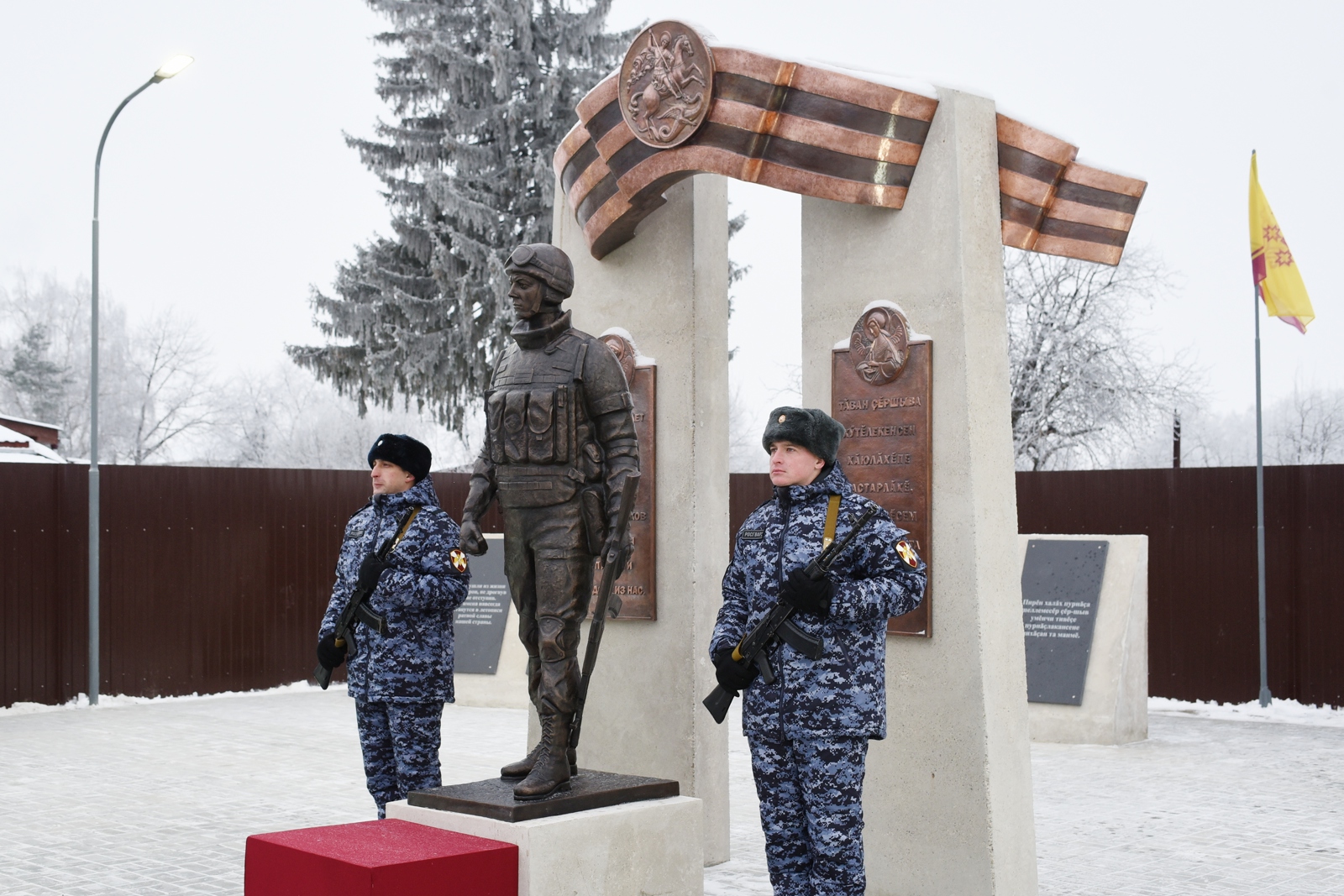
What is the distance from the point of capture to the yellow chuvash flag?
14.1m

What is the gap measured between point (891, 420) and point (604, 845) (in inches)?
94.4

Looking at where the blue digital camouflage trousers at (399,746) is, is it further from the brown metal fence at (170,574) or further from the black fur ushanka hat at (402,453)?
the brown metal fence at (170,574)

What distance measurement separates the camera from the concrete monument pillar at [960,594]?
610cm

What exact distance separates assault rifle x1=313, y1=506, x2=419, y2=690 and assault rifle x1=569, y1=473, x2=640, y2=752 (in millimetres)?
1178

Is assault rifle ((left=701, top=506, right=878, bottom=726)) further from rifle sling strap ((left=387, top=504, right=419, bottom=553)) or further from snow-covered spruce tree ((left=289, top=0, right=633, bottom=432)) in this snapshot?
snow-covered spruce tree ((left=289, top=0, right=633, bottom=432))

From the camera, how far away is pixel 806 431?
5.00m

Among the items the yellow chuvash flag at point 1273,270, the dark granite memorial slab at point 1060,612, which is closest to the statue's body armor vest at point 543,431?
the dark granite memorial slab at point 1060,612

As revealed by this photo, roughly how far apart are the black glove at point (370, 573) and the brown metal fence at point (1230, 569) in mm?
8385

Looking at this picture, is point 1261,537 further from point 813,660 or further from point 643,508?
point 813,660

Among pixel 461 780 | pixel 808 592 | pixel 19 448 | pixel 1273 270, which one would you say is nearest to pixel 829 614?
pixel 808 592

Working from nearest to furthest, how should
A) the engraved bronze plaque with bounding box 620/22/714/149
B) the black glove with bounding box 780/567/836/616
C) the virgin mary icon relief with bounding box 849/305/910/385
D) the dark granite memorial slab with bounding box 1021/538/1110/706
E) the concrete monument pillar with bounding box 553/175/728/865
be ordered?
1. the black glove with bounding box 780/567/836/616
2. the virgin mary icon relief with bounding box 849/305/910/385
3. the engraved bronze plaque with bounding box 620/22/714/149
4. the concrete monument pillar with bounding box 553/175/728/865
5. the dark granite memorial slab with bounding box 1021/538/1110/706

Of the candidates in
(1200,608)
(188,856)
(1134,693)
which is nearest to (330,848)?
(188,856)

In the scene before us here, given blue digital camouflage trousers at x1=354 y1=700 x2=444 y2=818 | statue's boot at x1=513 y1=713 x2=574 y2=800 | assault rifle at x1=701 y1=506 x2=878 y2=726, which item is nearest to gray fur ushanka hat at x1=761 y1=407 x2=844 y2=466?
assault rifle at x1=701 y1=506 x2=878 y2=726

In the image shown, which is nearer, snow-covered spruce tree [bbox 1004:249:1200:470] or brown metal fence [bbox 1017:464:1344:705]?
brown metal fence [bbox 1017:464:1344:705]
